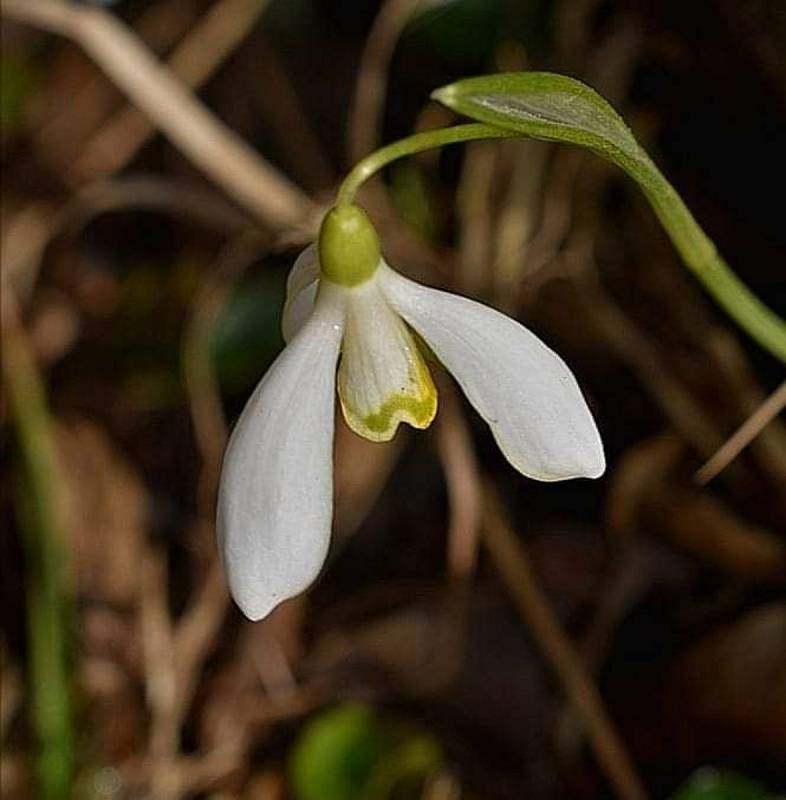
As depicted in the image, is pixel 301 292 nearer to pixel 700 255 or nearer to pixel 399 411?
pixel 399 411

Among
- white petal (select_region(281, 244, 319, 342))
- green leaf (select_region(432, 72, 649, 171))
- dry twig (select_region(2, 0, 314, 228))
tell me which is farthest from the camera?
dry twig (select_region(2, 0, 314, 228))

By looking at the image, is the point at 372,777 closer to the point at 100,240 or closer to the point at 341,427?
the point at 341,427

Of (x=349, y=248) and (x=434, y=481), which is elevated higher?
(x=434, y=481)

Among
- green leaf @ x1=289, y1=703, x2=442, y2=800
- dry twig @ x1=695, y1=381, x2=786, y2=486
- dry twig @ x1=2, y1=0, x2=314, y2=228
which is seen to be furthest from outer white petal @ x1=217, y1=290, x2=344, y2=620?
dry twig @ x1=2, y1=0, x2=314, y2=228

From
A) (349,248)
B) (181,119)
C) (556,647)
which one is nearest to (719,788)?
(556,647)

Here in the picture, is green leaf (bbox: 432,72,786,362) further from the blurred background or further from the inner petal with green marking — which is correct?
the blurred background

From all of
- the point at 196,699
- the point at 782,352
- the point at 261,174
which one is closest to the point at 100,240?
the point at 261,174

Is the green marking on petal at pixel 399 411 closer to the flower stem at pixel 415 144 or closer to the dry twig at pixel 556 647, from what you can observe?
the flower stem at pixel 415 144
